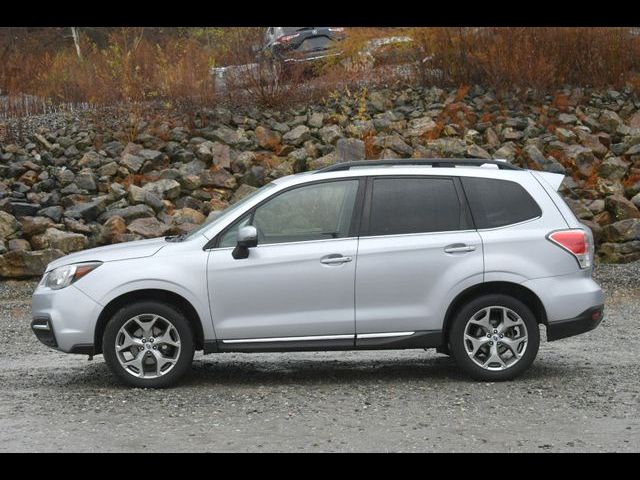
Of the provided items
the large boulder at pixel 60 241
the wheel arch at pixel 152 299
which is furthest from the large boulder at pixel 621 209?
the wheel arch at pixel 152 299

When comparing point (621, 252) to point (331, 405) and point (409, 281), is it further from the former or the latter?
point (331, 405)

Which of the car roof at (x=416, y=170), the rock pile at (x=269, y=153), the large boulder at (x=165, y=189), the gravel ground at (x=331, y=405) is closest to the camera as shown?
the gravel ground at (x=331, y=405)

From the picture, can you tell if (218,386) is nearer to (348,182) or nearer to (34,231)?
(348,182)

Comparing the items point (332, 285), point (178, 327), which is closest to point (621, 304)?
point (332, 285)

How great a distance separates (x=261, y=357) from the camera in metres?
10.4

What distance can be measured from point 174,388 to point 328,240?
1.73 meters

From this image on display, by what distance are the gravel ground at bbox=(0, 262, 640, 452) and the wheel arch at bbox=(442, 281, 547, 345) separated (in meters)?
0.53

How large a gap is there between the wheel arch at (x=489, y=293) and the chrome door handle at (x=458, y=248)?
0.98 feet

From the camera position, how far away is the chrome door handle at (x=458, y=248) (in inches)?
341

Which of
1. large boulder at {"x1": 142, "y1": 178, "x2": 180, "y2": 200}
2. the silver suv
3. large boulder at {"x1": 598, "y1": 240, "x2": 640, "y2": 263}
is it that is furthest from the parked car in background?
the silver suv

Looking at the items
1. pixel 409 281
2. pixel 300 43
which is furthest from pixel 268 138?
pixel 409 281

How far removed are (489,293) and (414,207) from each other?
0.94 m

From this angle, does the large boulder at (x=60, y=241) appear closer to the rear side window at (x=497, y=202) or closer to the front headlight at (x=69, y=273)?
the front headlight at (x=69, y=273)

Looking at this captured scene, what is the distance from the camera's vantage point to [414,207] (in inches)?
350
